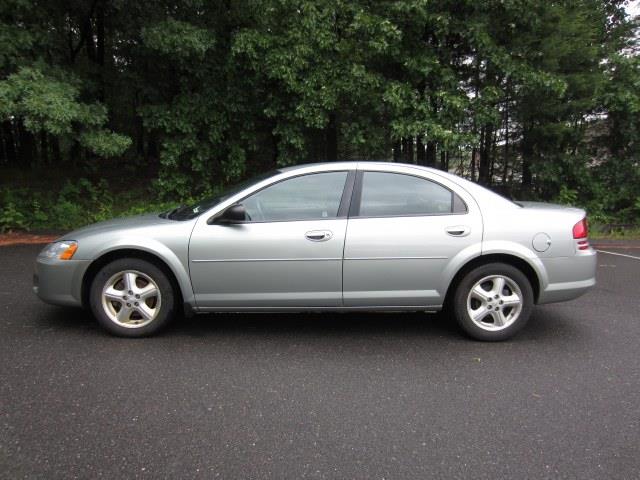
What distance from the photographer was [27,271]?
21.6 feet

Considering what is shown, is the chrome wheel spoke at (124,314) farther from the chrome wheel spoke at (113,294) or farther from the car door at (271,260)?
the car door at (271,260)

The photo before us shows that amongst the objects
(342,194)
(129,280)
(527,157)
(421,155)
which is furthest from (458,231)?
(527,157)

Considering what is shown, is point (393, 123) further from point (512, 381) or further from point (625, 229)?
point (512, 381)

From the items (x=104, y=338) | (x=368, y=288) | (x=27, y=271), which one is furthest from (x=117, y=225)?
(x=27, y=271)

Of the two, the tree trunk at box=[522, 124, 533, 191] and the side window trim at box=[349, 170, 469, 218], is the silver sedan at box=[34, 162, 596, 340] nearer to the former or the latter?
the side window trim at box=[349, 170, 469, 218]

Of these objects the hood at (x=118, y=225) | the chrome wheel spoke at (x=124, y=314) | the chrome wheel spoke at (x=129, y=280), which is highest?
the hood at (x=118, y=225)

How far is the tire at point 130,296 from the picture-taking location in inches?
157

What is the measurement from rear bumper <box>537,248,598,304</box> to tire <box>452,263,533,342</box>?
18cm

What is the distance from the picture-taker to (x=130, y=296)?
3988mm

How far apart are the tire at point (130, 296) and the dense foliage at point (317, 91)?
6.35 m

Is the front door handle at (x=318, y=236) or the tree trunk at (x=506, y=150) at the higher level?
the tree trunk at (x=506, y=150)

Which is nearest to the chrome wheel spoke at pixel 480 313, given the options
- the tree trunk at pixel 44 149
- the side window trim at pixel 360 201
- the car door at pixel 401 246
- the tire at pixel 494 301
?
the tire at pixel 494 301

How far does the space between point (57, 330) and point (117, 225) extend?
108 centimetres

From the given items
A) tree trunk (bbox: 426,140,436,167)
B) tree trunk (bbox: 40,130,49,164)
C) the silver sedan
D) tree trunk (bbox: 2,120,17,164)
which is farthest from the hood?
tree trunk (bbox: 2,120,17,164)
